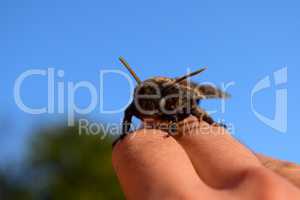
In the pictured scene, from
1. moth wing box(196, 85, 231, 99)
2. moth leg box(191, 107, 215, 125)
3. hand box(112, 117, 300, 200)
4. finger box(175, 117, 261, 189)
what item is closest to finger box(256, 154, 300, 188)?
hand box(112, 117, 300, 200)

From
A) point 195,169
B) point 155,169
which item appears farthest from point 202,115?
point 155,169

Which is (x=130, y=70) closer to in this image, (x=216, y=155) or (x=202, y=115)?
(x=202, y=115)

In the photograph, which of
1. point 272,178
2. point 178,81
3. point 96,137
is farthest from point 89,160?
point 272,178

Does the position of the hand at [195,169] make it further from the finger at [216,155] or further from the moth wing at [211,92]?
the moth wing at [211,92]

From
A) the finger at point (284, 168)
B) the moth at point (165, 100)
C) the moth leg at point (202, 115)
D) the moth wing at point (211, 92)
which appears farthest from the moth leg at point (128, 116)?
the finger at point (284, 168)

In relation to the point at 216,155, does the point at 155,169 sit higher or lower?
lower

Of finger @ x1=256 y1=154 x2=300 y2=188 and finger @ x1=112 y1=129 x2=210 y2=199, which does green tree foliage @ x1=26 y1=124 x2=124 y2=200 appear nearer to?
finger @ x1=256 y1=154 x2=300 y2=188
